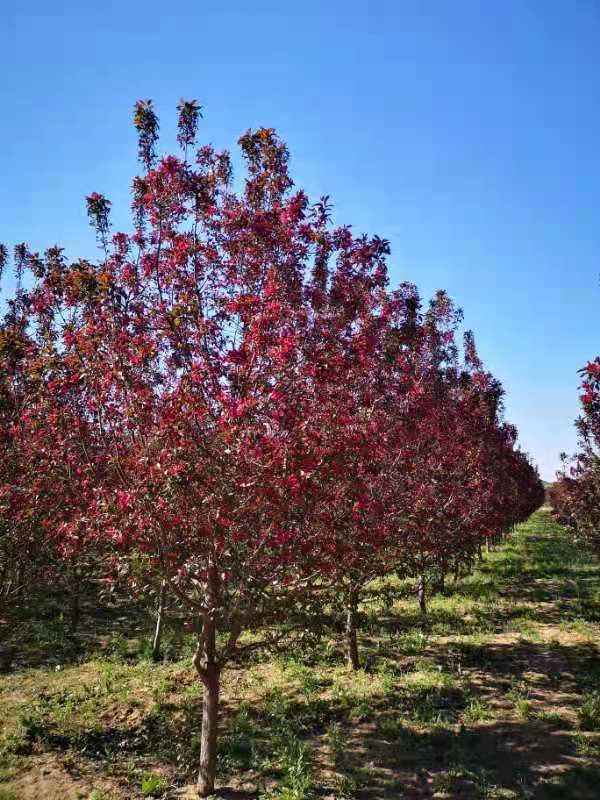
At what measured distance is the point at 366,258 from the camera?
8.41 metres

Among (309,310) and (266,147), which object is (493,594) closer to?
(309,310)

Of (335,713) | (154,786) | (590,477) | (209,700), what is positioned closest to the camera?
(154,786)

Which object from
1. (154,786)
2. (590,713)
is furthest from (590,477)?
(154,786)

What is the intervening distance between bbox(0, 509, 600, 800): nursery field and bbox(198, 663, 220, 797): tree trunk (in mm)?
324

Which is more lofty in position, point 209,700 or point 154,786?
point 209,700

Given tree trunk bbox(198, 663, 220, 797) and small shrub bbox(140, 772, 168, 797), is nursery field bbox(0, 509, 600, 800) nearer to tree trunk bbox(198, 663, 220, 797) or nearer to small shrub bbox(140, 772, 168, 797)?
small shrub bbox(140, 772, 168, 797)

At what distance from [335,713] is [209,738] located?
126 inches

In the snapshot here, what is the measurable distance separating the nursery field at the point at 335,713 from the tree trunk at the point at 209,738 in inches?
12.7

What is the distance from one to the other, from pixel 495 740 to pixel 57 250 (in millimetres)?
11444

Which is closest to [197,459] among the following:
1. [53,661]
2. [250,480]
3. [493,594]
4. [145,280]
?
[250,480]

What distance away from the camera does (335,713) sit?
9.66 metres

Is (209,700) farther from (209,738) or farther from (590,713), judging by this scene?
(590,713)

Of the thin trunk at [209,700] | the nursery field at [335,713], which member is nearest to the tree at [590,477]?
the nursery field at [335,713]

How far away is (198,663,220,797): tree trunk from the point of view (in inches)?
283
